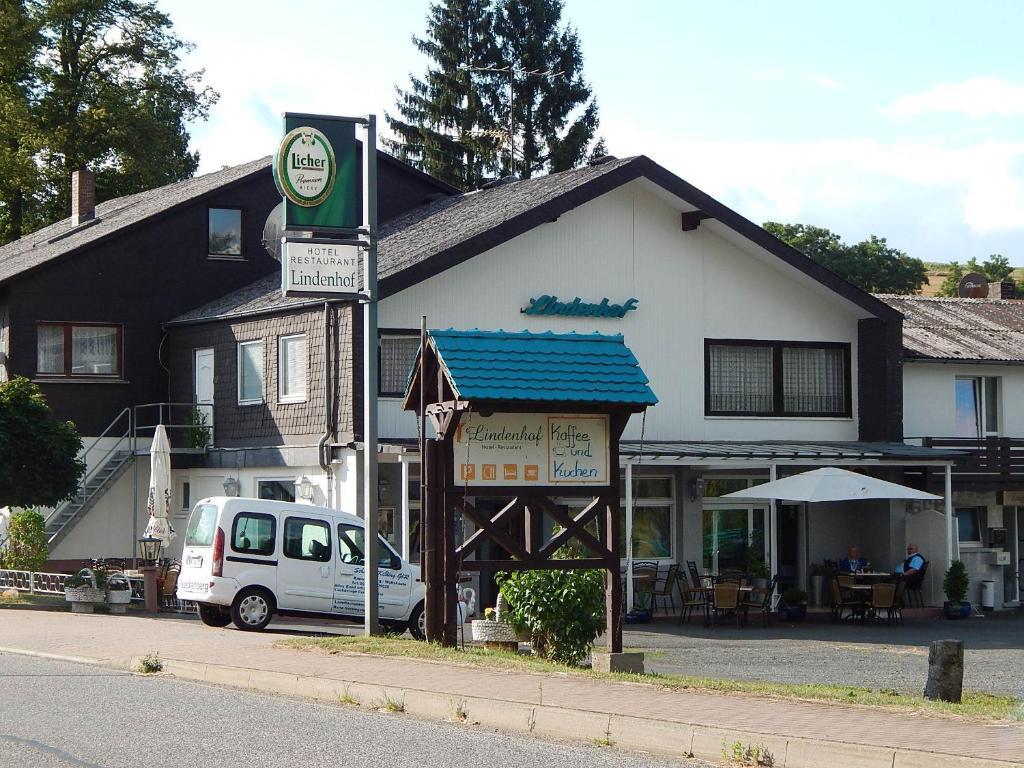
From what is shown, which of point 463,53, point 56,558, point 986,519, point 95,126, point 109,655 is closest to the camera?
point 109,655

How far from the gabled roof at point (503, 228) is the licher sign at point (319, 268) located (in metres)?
8.88

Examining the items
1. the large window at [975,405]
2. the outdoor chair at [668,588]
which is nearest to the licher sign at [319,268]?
the outdoor chair at [668,588]

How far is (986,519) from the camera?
112 feet

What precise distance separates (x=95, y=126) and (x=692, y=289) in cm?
2522

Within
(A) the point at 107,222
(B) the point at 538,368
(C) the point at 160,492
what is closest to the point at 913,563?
(C) the point at 160,492

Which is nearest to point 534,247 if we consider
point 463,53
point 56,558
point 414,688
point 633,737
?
point 56,558

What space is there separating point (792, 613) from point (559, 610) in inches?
534

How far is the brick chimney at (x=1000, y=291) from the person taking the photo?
46.7 metres

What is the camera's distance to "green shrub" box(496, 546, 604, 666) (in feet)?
51.0

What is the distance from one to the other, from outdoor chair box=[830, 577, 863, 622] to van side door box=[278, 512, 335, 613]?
32.7 feet

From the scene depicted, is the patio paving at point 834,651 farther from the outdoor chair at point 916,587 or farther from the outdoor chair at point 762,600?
the outdoor chair at point 916,587

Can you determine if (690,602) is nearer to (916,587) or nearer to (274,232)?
(916,587)

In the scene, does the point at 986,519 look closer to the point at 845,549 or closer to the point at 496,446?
the point at 845,549

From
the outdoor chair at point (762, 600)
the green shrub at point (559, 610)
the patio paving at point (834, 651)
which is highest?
the green shrub at point (559, 610)
